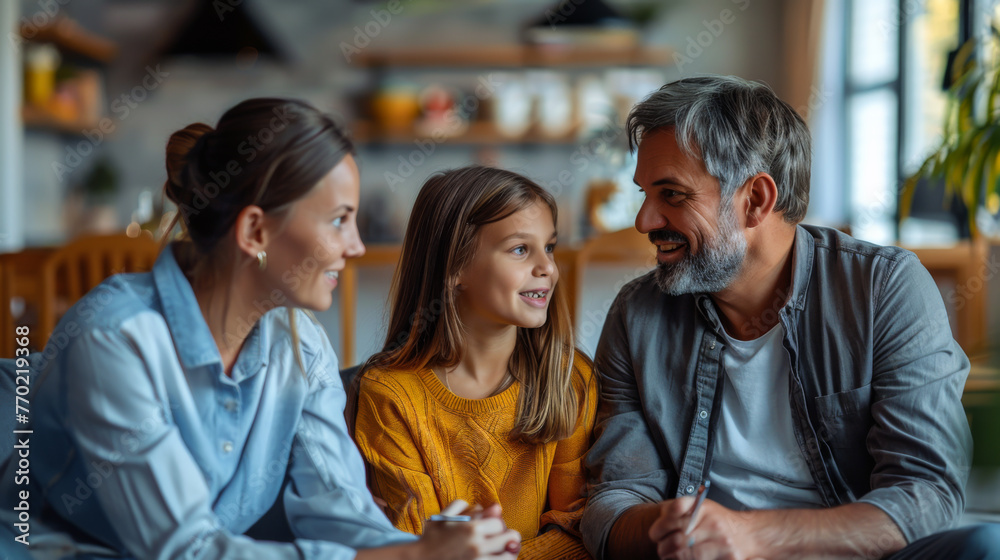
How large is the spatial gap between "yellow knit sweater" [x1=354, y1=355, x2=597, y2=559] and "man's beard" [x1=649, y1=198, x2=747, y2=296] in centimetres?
29

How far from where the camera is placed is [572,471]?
1.42m

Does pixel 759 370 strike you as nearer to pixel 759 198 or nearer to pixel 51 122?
pixel 759 198

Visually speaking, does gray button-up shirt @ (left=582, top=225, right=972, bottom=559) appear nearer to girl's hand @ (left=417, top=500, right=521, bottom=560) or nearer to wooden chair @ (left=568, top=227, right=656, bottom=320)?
girl's hand @ (left=417, top=500, right=521, bottom=560)

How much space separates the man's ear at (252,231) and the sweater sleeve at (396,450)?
449 millimetres

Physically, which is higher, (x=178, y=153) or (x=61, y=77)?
(x=61, y=77)

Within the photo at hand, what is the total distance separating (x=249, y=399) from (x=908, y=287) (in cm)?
102

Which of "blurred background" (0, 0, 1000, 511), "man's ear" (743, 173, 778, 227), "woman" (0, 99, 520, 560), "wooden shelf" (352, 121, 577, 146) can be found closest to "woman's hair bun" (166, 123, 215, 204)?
"woman" (0, 99, 520, 560)

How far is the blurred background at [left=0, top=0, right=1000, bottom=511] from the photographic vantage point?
3.81 m

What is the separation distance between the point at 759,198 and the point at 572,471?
0.58m

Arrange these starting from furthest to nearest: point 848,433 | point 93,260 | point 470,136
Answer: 1. point 470,136
2. point 93,260
3. point 848,433

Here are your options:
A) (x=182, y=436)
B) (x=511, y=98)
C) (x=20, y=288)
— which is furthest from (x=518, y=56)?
(x=182, y=436)

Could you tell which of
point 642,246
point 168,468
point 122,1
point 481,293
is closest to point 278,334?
point 168,468

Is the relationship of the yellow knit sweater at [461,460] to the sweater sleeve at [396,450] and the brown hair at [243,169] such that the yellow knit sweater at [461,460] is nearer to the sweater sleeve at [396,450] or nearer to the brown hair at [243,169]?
the sweater sleeve at [396,450]

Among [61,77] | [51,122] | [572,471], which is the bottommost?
[572,471]
